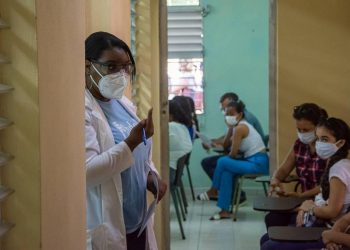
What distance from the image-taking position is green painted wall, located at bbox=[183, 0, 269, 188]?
25.3 ft

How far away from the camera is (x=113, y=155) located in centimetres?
226

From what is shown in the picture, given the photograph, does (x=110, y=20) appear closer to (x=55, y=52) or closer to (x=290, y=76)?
(x=55, y=52)

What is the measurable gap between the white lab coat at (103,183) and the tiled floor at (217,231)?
3.32m

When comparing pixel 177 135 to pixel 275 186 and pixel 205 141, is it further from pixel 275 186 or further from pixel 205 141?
pixel 275 186

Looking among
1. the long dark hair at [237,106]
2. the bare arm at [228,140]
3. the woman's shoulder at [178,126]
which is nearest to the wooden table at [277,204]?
the woman's shoulder at [178,126]

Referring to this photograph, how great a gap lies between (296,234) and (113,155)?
1.40 m

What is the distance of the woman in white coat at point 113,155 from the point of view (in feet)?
7.54

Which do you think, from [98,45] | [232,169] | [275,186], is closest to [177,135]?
[232,169]

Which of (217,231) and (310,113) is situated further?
(217,231)

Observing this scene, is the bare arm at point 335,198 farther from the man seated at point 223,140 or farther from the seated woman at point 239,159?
the man seated at point 223,140

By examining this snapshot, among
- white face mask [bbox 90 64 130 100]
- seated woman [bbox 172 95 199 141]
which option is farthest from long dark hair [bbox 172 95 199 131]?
white face mask [bbox 90 64 130 100]

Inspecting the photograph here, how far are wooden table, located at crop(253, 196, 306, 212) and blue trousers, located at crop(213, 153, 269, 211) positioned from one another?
96.5 inches

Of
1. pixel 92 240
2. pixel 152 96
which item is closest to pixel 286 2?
pixel 152 96

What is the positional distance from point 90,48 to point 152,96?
2.26 meters
